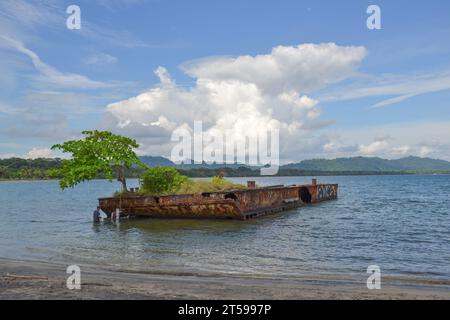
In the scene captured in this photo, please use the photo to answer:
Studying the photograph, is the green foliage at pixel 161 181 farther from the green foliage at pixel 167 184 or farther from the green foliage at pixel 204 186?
the green foliage at pixel 204 186

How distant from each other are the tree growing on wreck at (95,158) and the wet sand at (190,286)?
17314 mm

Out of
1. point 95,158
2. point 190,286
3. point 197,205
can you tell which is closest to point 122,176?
point 95,158

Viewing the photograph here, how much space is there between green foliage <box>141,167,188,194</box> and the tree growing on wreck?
1484 millimetres

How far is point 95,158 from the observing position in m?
33.8

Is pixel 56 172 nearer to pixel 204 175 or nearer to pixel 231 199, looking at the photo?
pixel 231 199

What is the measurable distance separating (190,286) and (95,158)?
23.7m

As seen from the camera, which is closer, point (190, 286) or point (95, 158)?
point (190, 286)

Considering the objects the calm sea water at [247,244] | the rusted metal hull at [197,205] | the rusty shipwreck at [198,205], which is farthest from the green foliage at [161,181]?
the calm sea water at [247,244]

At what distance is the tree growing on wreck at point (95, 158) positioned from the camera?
1295 inches

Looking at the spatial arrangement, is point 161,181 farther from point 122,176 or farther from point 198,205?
point 198,205

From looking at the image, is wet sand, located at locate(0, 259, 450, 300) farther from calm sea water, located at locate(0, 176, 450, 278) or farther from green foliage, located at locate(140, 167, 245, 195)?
green foliage, located at locate(140, 167, 245, 195)
